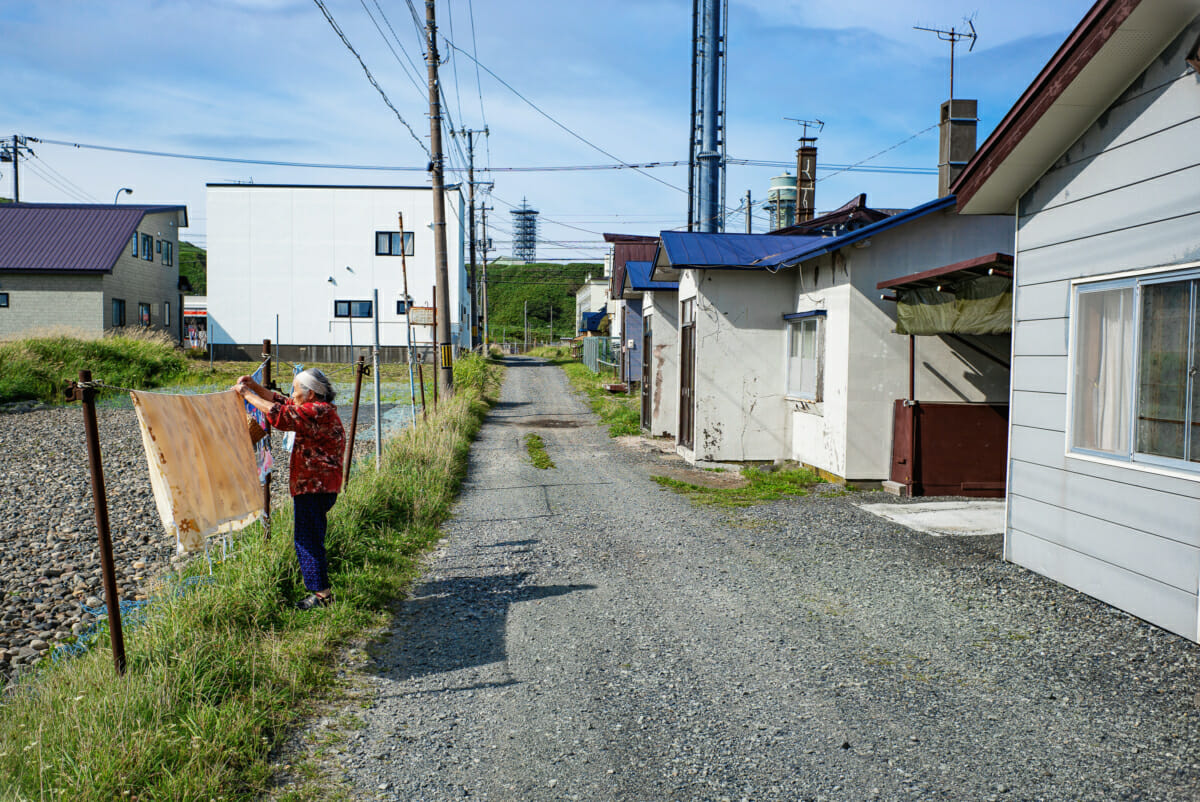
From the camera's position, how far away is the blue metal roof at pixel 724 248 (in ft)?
42.1

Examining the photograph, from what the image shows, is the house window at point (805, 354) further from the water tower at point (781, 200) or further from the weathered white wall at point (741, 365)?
the water tower at point (781, 200)

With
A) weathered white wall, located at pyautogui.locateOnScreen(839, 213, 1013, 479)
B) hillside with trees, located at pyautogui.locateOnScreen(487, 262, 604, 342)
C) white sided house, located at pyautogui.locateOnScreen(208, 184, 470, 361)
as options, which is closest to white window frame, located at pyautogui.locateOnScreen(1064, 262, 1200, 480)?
weathered white wall, located at pyautogui.locateOnScreen(839, 213, 1013, 479)

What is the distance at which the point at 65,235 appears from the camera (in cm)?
3409

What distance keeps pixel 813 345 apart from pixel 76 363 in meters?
20.2

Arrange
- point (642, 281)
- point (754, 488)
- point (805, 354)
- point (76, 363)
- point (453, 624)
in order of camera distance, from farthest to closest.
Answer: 1. point (76, 363)
2. point (642, 281)
3. point (805, 354)
4. point (754, 488)
5. point (453, 624)

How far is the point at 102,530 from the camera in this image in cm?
399

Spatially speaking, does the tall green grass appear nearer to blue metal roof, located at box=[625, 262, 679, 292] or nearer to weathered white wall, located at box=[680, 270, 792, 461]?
blue metal roof, located at box=[625, 262, 679, 292]

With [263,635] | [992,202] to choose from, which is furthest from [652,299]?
[263,635]

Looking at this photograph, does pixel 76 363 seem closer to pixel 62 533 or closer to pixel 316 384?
pixel 62 533

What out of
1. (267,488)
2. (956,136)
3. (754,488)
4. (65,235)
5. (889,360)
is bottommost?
(754,488)

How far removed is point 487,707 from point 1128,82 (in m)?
5.96

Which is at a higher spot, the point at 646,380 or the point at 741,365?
the point at 741,365

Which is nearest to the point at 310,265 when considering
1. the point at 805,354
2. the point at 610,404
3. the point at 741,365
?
the point at 610,404

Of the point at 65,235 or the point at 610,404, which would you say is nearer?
the point at 610,404
